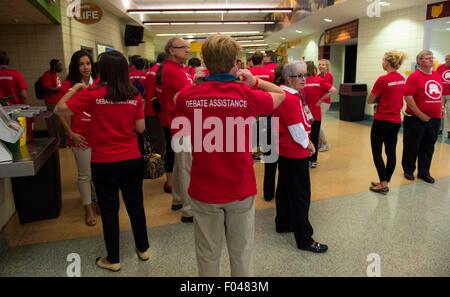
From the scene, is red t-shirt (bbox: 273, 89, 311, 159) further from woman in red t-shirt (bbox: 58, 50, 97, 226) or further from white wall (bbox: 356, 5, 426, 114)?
white wall (bbox: 356, 5, 426, 114)

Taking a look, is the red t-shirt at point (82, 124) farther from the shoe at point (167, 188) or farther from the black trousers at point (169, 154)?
the shoe at point (167, 188)

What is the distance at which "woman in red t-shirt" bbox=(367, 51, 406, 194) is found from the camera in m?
3.53

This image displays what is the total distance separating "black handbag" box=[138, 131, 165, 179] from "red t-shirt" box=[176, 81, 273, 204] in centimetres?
275

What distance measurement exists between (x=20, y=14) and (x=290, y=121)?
5355 mm

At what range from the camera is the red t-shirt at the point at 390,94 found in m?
3.53

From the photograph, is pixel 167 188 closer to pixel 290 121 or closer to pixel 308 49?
pixel 290 121

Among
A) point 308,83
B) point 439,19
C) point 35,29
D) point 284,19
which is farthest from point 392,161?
point 284,19

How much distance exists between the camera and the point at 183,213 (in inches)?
124

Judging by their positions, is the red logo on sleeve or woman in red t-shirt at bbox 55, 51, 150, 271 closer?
woman in red t-shirt at bbox 55, 51, 150, 271

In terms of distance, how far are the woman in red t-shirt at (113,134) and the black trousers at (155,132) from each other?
2.04m

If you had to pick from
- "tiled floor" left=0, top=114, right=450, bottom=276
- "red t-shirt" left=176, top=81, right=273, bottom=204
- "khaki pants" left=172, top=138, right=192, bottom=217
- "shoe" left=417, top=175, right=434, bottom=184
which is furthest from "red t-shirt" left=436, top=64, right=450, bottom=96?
"red t-shirt" left=176, top=81, right=273, bottom=204

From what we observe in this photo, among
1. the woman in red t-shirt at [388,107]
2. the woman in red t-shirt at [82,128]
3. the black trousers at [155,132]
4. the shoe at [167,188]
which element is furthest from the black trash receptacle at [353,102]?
the woman in red t-shirt at [82,128]

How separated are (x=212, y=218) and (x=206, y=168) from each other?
0.26 meters

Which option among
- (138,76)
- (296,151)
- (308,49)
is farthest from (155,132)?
(308,49)
